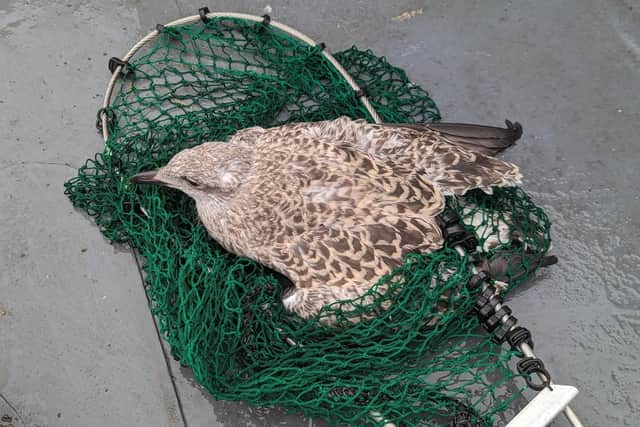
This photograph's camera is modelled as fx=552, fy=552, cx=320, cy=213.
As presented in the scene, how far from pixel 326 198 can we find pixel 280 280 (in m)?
0.49

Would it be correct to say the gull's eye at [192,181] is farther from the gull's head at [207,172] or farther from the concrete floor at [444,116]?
the concrete floor at [444,116]

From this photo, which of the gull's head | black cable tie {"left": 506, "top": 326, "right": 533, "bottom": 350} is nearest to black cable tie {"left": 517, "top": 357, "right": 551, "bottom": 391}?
black cable tie {"left": 506, "top": 326, "right": 533, "bottom": 350}

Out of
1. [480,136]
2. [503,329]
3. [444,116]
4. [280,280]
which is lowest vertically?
[280,280]

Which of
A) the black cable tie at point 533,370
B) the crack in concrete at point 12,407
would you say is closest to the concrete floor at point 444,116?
the crack in concrete at point 12,407

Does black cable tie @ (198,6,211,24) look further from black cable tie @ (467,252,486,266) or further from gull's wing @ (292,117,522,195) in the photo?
black cable tie @ (467,252,486,266)

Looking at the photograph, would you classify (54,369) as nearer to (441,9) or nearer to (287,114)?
(287,114)

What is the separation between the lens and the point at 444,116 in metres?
3.13

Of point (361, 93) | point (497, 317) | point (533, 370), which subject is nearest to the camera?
point (533, 370)

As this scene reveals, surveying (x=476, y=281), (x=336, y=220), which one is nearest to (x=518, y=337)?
(x=476, y=281)

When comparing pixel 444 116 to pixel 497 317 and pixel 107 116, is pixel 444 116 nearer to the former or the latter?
pixel 497 317

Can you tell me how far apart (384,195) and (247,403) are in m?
1.14

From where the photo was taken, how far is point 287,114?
3150 millimetres

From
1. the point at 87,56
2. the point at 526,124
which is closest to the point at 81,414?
the point at 87,56

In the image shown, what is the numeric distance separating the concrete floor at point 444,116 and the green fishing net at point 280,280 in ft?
0.63
